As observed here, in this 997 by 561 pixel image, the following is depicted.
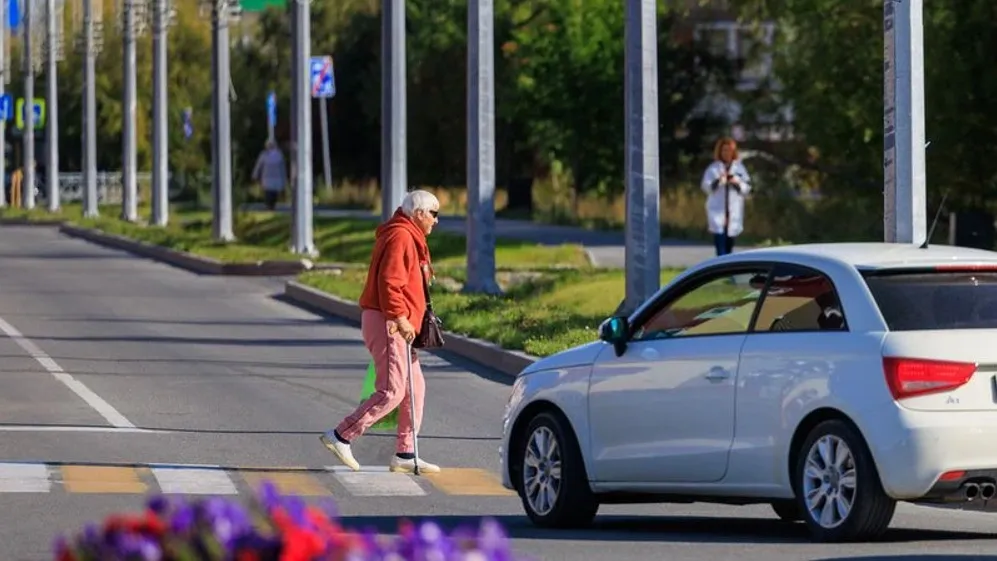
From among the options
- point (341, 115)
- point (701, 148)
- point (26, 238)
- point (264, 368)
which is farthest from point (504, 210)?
point (264, 368)

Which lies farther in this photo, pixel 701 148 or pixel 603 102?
pixel 701 148

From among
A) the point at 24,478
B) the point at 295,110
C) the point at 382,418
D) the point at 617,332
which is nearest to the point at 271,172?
the point at 295,110

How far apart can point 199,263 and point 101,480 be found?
25.2 metres

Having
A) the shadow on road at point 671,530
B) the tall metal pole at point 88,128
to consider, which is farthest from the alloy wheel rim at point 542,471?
the tall metal pole at point 88,128

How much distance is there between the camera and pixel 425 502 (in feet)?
42.7

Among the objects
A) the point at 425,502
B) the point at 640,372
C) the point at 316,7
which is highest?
the point at 316,7

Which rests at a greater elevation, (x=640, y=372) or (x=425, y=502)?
(x=640, y=372)

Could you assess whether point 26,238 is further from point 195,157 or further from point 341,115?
point 195,157

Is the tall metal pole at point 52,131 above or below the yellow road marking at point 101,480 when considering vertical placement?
above

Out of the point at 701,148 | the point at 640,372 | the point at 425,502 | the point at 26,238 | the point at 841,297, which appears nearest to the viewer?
the point at 841,297

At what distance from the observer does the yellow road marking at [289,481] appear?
13.4 metres

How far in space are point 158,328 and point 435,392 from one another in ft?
24.6

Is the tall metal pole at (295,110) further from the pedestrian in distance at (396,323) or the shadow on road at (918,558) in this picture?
the shadow on road at (918,558)

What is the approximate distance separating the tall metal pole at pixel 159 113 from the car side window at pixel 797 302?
4347 centimetres
